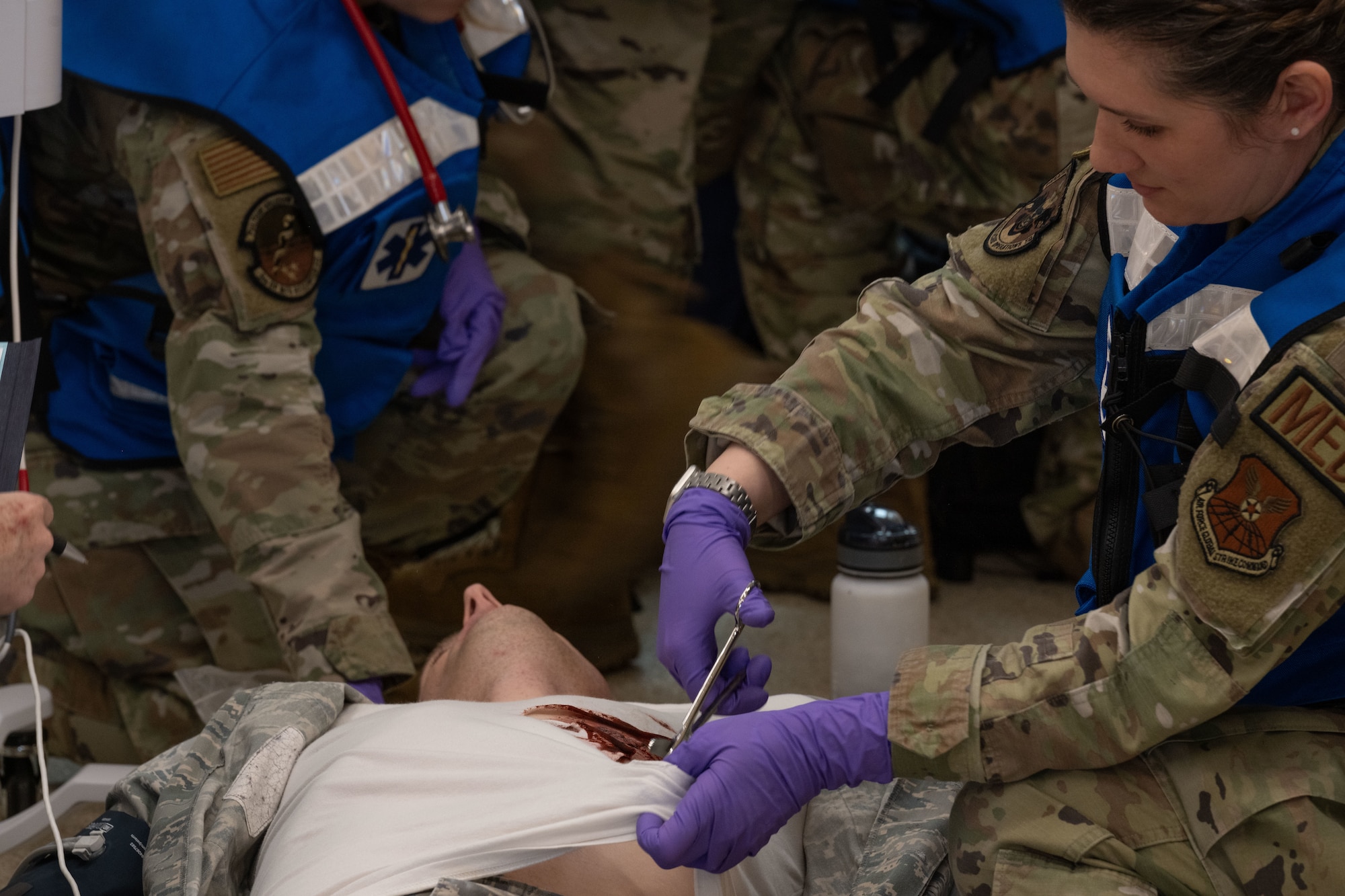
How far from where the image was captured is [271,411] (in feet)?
5.76

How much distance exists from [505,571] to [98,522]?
27.4 inches

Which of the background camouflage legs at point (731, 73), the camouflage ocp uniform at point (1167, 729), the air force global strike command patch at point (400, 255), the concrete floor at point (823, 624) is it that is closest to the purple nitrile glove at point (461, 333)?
the air force global strike command patch at point (400, 255)

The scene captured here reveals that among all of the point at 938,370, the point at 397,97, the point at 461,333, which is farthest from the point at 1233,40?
the point at 461,333

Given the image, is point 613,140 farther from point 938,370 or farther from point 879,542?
point 938,370

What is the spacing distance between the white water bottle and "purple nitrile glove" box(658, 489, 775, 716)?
674 millimetres

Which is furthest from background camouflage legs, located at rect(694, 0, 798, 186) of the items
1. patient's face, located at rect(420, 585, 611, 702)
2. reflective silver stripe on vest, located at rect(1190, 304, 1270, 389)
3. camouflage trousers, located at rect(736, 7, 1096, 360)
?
reflective silver stripe on vest, located at rect(1190, 304, 1270, 389)

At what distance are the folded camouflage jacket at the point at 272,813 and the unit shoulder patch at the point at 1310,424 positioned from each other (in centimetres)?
51

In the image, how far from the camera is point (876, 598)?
1885 millimetres

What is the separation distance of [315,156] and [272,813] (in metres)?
0.95

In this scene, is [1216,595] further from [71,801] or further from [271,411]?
[71,801]

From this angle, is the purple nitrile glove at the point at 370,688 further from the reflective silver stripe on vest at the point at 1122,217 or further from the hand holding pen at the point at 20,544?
the reflective silver stripe on vest at the point at 1122,217

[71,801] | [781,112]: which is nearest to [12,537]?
[71,801]

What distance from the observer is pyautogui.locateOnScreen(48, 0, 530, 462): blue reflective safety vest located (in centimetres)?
176

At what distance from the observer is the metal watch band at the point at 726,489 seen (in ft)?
4.06
